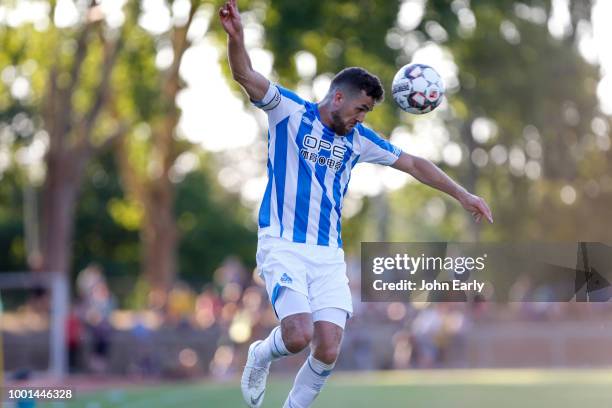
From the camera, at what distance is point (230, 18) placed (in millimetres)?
9211

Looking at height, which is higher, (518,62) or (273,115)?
(518,62)

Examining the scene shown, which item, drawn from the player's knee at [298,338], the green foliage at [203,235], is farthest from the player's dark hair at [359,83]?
the green foliage at [203,235]

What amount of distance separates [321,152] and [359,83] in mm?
596

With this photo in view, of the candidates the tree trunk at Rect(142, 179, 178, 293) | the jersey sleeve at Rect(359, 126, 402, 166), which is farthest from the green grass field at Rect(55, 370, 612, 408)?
the tree trunk at Rect(142, 179, 178, 293)

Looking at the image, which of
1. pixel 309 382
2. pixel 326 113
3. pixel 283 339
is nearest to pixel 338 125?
pixel 326 113

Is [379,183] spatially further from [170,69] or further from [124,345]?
[124,345]

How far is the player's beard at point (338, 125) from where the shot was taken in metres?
9.78

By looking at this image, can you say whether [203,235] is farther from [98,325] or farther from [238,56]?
[238,56]

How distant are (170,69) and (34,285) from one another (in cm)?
827

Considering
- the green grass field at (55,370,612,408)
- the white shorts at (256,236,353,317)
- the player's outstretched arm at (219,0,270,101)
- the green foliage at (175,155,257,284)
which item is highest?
the green foliage at (175,155,257,284)

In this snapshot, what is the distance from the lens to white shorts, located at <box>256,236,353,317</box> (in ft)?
31.7

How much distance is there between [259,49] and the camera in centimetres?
2966

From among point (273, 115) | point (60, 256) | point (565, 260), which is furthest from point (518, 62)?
point (273, 115)

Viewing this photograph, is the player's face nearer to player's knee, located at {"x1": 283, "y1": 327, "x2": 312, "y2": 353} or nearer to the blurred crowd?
player's knee, located at {"x1": 283, "y1": 327, "x2": 312, "y2": 353}
